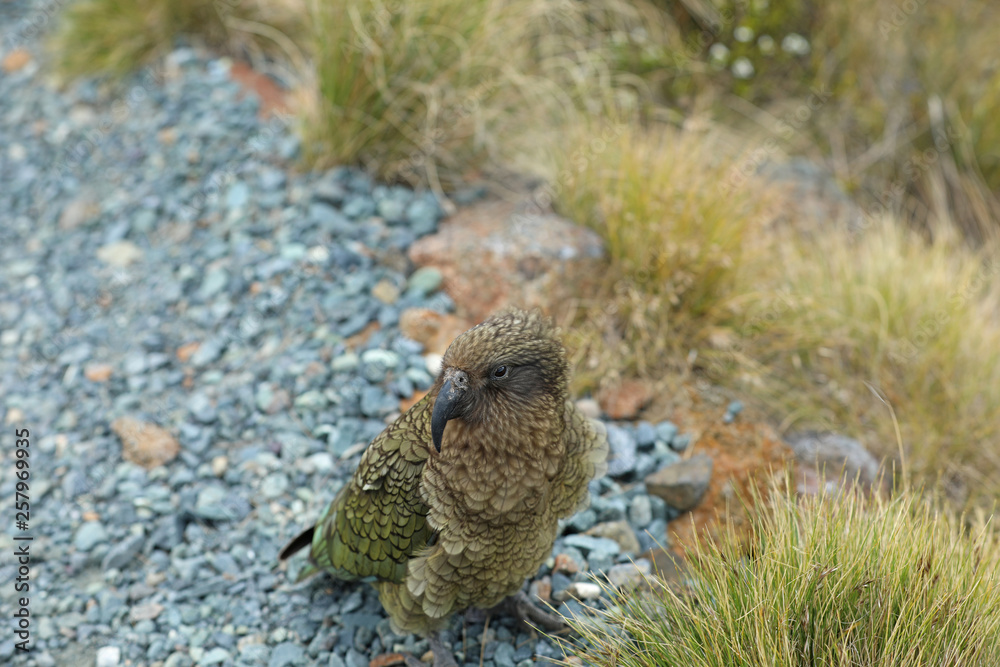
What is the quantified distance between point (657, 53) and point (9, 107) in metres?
4.81

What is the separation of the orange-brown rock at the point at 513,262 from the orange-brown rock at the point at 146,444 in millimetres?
1501

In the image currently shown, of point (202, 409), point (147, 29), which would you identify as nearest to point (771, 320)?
point (202, 409)

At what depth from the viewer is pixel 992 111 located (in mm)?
5719

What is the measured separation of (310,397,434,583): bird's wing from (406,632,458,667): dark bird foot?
0.98ft

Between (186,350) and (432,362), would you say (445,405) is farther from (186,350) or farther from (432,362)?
(186,350)

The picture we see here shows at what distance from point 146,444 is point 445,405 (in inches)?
77.1

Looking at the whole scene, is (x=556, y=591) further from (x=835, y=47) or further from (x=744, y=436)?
(x=835, y=47)

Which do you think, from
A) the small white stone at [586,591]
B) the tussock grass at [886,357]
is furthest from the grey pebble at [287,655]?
the tussock grass at [886,357]

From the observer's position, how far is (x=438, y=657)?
2834 millimetres

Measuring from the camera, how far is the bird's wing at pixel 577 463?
8.82 ft

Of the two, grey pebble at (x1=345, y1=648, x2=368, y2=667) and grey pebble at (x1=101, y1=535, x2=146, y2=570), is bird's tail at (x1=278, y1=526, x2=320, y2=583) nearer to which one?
grey pebble at (x1=345, y1=648, x2=368, y2=667)

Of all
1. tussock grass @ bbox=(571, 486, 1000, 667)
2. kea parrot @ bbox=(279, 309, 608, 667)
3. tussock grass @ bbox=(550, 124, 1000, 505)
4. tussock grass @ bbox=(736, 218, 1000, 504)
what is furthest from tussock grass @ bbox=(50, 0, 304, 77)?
tussock grass @ bbox=(571, 486, 1000, 667)

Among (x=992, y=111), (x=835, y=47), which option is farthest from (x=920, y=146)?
(x=835, y=47)

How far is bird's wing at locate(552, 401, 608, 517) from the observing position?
269cm
